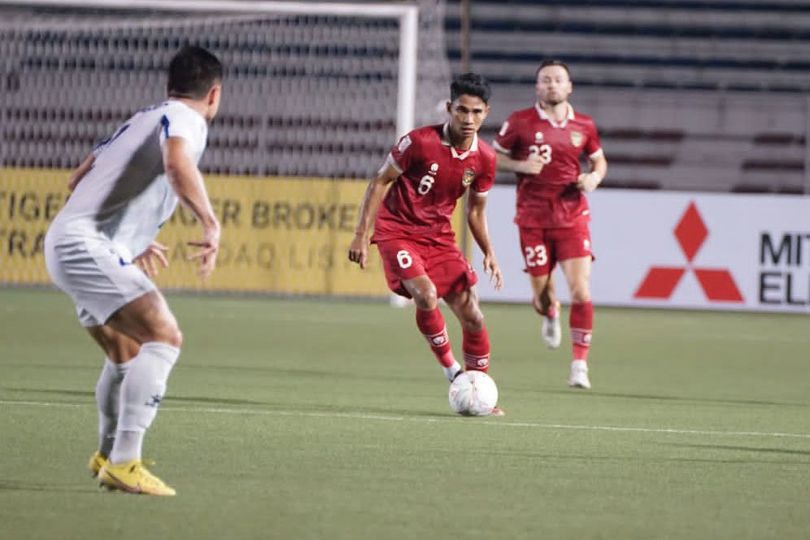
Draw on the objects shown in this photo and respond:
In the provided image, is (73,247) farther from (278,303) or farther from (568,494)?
(278,303)

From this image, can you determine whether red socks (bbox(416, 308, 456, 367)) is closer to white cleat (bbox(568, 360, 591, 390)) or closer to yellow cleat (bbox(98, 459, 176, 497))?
white cleat (bbox(568, 360, 591, 390))

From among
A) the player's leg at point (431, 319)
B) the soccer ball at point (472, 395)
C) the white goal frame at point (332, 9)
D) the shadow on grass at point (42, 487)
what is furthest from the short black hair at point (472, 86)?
the white goal frame at point (332, 9)

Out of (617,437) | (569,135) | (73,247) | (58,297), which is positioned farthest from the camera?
(58,297)

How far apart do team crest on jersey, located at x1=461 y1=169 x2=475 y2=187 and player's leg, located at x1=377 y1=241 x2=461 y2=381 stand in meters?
0.40

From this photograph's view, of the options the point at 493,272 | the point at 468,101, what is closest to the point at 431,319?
the point at 493,272

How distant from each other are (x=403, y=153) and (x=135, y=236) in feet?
10.5

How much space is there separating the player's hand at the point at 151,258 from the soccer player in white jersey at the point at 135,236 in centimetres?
10

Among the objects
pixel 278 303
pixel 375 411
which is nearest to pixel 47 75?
pixel 278 303

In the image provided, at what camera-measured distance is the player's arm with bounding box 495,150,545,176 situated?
11391 millimetres

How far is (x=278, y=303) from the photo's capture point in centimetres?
1892

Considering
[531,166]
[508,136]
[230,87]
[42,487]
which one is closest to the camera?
[42,487]

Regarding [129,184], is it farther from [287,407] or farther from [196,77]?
[287,407]

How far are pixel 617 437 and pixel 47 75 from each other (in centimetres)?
1343

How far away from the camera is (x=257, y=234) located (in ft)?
61.8
